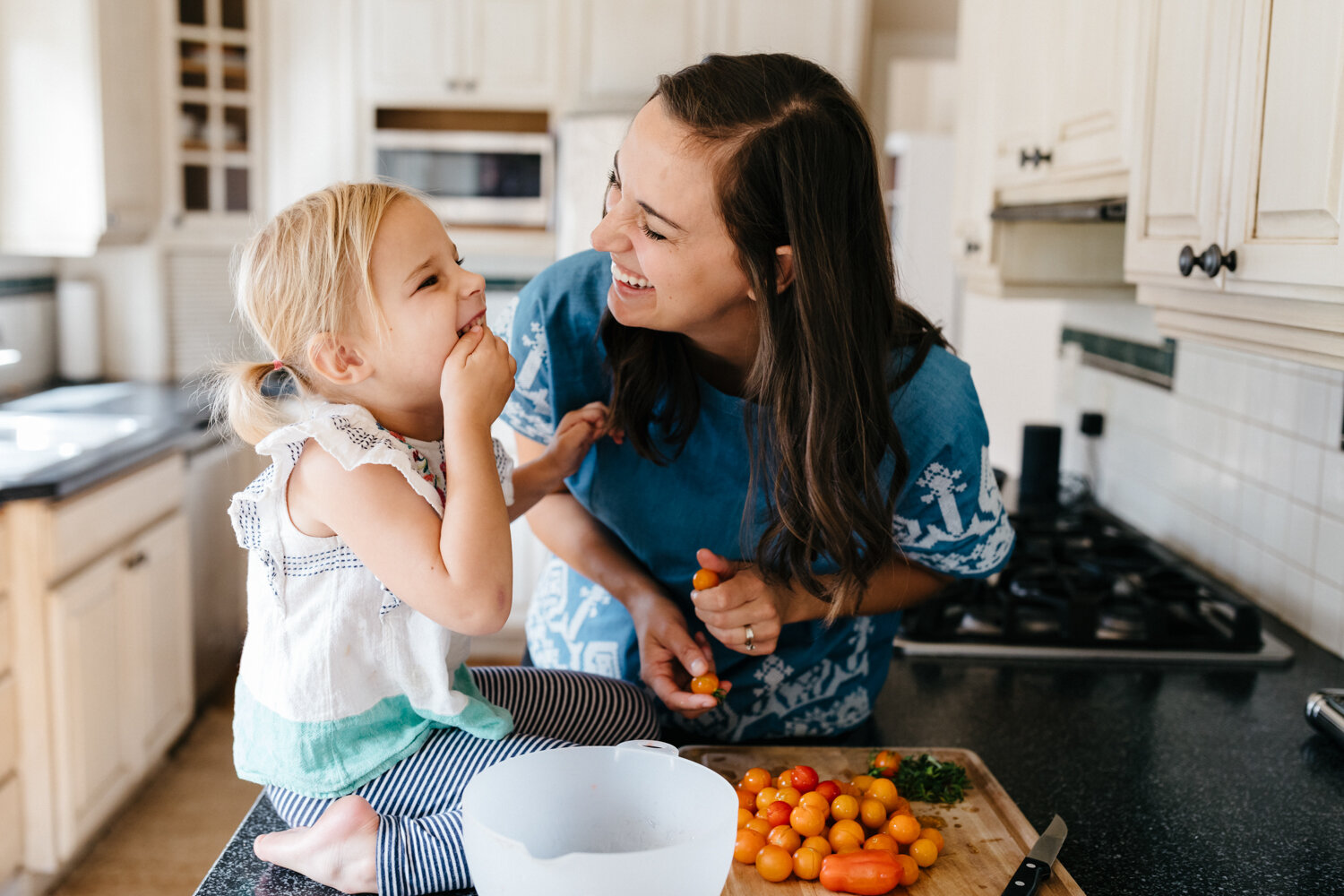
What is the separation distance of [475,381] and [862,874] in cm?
53

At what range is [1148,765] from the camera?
1.23 meters

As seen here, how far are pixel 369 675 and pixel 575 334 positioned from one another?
461 mm

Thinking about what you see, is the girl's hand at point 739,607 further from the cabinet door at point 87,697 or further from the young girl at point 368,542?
the cabinet door at point 87,697

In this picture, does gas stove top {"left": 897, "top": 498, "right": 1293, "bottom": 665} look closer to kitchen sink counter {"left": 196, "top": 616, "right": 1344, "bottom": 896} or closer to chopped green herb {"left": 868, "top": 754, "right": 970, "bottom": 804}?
kitchen sink counter {"left": 196, "top": 616, "right": 1344, "bottom": 896}

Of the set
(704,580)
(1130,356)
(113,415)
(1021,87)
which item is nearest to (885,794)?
(704,580)

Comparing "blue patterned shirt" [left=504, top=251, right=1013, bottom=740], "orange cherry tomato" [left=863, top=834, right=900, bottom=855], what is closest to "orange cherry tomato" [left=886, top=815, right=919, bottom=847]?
"orange cherry tomato" [left=863, top=834, right=900, bottom=855]

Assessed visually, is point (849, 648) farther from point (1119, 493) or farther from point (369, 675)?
point (1119, 493)

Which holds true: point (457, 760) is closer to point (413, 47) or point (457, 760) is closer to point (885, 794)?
point (885, 794)

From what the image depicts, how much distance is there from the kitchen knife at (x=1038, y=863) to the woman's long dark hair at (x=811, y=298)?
283 millimetres

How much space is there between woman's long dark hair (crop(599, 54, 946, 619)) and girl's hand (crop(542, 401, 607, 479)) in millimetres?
193

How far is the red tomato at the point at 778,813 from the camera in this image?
3.14ft

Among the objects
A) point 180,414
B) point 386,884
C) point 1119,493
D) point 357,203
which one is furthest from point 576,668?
point 180,414

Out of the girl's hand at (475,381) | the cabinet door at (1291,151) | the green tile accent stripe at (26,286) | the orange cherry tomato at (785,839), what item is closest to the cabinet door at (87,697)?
the green tile accent stripe at (26,286)

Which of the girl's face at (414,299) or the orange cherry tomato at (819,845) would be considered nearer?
the orange cherry tomato at (819,845)
